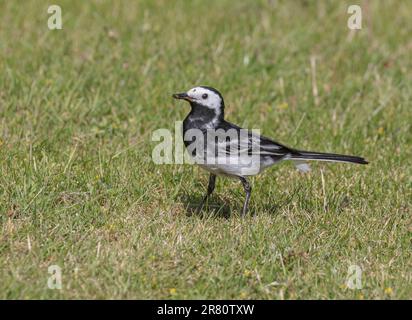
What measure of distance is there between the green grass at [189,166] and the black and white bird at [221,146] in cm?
43

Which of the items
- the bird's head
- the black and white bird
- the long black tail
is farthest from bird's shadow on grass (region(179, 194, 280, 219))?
the bird's head

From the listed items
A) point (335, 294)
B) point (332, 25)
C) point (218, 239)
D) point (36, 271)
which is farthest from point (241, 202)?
point (332, 25)

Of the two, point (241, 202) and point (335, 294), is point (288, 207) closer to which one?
point (241, 202)

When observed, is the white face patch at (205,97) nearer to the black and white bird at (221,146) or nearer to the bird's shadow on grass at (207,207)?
the black and white bird at (221,146)

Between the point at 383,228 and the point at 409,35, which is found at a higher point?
the point at 409,35

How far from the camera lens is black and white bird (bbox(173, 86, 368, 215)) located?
662 cm

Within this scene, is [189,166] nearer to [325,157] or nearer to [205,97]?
[205,97]

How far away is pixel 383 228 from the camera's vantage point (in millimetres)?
6723

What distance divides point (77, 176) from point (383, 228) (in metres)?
2.59

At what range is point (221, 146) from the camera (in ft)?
21.8

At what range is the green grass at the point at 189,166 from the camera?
5.79m

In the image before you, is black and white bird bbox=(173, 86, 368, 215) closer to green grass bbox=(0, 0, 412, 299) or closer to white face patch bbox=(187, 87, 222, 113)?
white face patch bbox=(187, 87, 222, 113)

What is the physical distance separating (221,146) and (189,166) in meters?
1.10

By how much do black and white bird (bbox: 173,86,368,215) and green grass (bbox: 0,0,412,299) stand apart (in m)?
0.43
